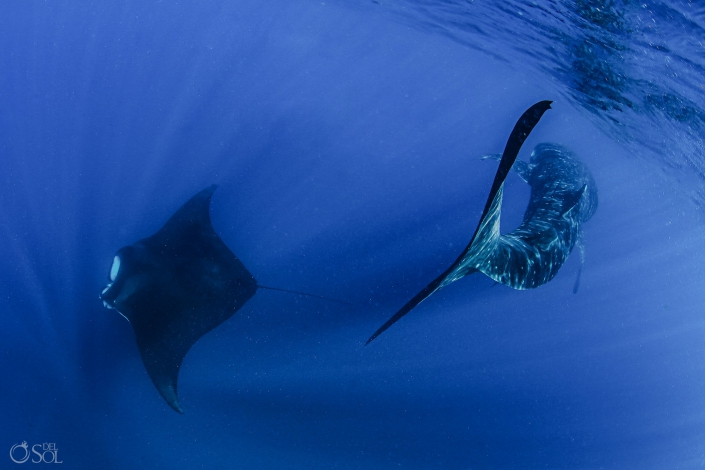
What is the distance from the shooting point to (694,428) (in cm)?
1977

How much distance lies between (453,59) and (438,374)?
13472 millimetres

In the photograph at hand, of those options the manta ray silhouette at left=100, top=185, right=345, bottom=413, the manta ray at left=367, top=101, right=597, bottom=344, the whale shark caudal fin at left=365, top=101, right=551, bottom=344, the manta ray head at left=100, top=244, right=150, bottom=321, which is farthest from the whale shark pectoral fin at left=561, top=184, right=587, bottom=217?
the manta ray head at left=100, top=244, right=150, bottom=321

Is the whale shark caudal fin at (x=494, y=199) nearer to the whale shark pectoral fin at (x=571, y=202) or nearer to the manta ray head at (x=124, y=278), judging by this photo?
the whale shark pectoral fin at (x=571, y=202)

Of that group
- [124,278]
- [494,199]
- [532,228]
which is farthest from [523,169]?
[124,278]

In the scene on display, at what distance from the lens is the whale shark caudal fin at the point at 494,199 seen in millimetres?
2043

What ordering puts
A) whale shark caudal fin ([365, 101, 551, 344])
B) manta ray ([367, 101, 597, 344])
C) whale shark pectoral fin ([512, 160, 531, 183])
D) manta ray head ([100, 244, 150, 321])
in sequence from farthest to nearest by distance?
whale shark pectoral fin ([512, 160, 531, 183]) → manta ray head ([100, 244, 150, 321]) → manta ray ([367, 101, 597, 344]) → whale shark caudal fin ([365, 101, 551, 344])

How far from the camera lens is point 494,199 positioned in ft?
8.12

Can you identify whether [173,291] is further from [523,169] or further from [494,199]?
[523,169]

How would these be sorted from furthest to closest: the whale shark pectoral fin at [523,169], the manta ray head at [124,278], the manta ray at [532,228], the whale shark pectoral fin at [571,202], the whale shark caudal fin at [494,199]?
the whale shark pectoral fin at [523,169]
the whale shark pectoral fin at [571,202]
the manta ray head at [124,278]
the manta ray at [532,228]
the whale shark caudal fin at [494,199]

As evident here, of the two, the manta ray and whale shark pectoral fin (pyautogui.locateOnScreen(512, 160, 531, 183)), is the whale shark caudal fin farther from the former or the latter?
whale shark pectoral fin (pyautogui.locateOnScreen(512, 160, 531, 183))

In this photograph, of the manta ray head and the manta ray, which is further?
the manta ray head

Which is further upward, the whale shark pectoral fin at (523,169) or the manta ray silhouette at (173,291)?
the whale shark pectoral fin at (523,169)

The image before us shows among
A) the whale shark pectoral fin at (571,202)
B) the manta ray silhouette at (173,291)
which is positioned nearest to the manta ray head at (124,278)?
the manta ray silhouette at (173,291)

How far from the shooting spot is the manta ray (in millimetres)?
2331
